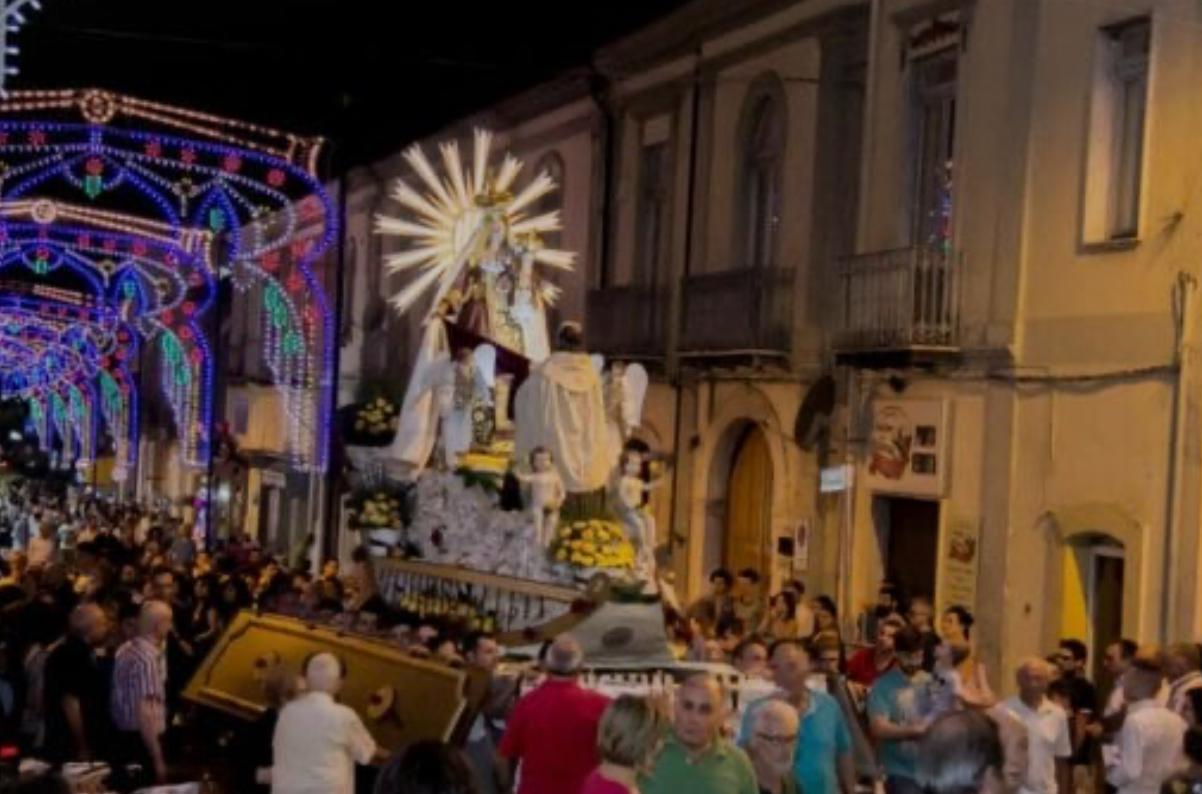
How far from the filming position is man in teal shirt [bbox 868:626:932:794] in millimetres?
11805

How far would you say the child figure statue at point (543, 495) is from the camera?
16.5 metres

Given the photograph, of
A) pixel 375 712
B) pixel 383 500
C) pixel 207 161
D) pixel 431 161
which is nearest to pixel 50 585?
pixel 383 500

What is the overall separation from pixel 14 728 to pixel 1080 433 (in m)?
9.25

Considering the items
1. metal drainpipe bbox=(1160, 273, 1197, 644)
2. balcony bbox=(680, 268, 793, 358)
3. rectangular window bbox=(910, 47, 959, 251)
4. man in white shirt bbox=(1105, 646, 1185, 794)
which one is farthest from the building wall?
man in white shirt bbox=(1105, 646, 1185, 794)

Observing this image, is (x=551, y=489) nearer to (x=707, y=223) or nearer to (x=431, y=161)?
(x=707, y=223)

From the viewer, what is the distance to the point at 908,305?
21156 mm

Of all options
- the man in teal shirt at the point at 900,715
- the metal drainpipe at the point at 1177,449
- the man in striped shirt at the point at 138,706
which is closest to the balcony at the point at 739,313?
the metal drainpipe at the point at 1177,449

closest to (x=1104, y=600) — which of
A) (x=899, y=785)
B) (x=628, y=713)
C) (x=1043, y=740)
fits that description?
(x=899, y=785)

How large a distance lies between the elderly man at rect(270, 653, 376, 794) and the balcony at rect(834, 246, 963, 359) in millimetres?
11094

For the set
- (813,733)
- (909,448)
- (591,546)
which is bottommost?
(813,733)

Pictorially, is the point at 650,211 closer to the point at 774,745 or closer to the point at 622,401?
the point at 622,401

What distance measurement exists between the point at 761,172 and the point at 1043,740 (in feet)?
51.5

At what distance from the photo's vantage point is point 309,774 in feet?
34.1

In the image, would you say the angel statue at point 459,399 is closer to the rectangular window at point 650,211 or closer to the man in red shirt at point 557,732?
the man in red shirt at point 557,732
